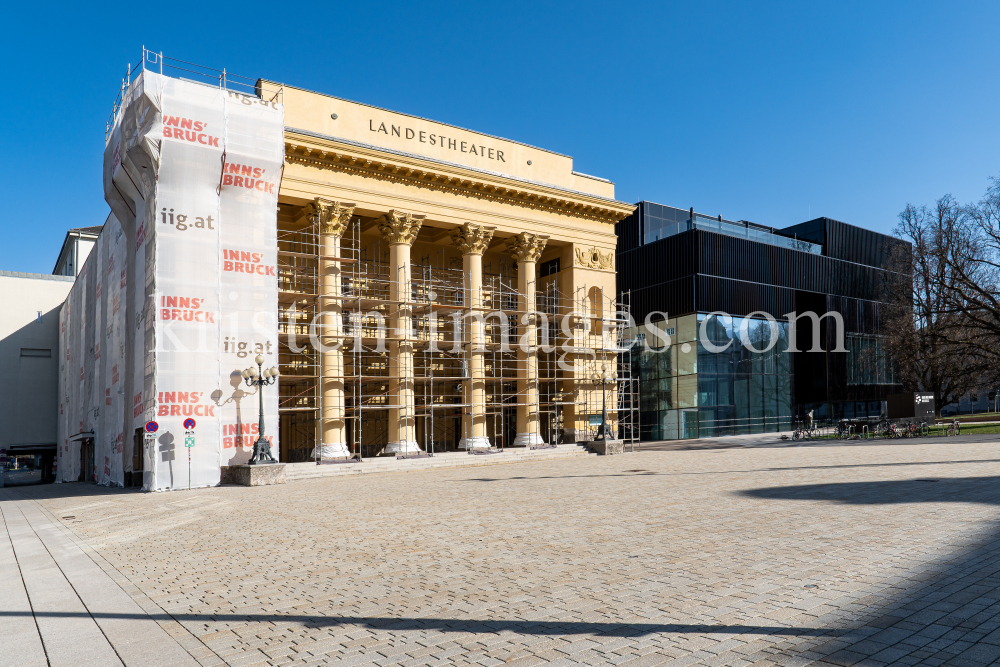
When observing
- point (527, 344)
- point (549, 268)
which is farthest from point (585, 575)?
point (549, 268)

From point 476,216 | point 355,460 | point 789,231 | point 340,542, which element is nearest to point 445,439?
point 355,460

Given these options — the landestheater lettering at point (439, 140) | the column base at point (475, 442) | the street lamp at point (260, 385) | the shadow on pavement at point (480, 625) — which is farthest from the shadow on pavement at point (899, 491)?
the landestheater lettering at point (439, 140)

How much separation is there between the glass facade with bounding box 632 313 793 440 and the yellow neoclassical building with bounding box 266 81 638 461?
17.4 ft

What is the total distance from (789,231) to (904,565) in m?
49.2

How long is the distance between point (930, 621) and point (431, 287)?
27570mm

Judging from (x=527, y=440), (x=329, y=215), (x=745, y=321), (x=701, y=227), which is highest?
(x=701, y=227)

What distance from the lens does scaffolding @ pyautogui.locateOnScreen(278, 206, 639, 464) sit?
2873 cm

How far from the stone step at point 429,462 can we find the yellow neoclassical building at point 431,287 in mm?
1980

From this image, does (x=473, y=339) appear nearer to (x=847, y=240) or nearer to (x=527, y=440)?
(x=527, y=440)

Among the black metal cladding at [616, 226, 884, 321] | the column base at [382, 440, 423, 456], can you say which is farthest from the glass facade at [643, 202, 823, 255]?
the column base at [382, 440, 423, 456]

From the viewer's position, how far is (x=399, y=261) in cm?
3025

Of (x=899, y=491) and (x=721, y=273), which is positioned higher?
(x=721, y=273)

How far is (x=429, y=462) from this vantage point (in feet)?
87.9

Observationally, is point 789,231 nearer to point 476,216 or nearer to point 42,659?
point 476,216
